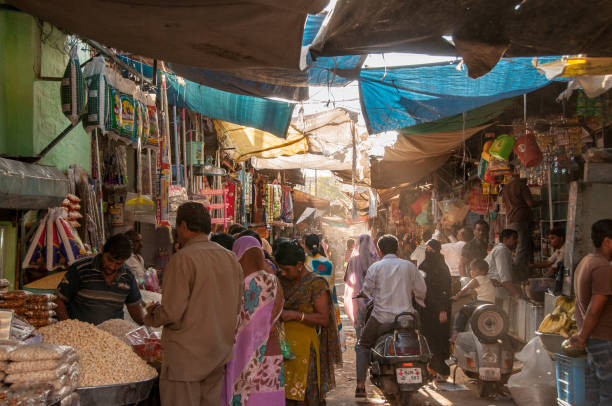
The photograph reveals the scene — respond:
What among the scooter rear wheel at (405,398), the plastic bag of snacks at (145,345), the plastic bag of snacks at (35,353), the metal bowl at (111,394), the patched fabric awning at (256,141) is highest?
the patched fabric awning at (256,141)

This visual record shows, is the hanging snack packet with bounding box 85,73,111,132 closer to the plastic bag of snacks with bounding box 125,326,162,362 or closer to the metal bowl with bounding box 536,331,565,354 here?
the plastic bag of snacks with bounding box 125,326,162,362

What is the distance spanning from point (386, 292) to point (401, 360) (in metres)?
0.87

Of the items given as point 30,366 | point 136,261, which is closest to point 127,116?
point 136,261

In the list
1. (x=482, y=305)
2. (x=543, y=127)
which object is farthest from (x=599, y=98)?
(x=482, y=305)

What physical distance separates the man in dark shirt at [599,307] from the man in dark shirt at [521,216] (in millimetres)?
4481

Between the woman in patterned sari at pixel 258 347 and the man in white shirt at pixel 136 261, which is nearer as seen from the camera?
the woman in patterned sari at pixel 258 347

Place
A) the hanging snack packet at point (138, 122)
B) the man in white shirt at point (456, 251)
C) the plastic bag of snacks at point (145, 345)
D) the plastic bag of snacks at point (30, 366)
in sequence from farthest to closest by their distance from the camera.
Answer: the man in white shirt at point (456, 251) < the hanging snack packet at point (138, 122) < the plastic bag of snacks at point (145, 345) < the plastic bag of snacks at point (30, 366)

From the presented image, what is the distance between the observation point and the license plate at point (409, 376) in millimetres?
6293

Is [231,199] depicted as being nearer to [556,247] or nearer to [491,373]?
[556,247]

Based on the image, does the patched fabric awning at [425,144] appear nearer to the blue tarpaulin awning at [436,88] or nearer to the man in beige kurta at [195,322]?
the blue tarpaulin awning at [436,88]

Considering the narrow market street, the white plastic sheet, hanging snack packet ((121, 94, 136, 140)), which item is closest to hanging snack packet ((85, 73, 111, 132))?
the narrow market street

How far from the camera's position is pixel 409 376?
248 inches

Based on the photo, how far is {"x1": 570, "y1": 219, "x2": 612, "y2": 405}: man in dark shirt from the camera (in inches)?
197

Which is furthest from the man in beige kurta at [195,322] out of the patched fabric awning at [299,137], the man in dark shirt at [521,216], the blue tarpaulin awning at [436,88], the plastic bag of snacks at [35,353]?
the patched fabric awning at [299,137]
